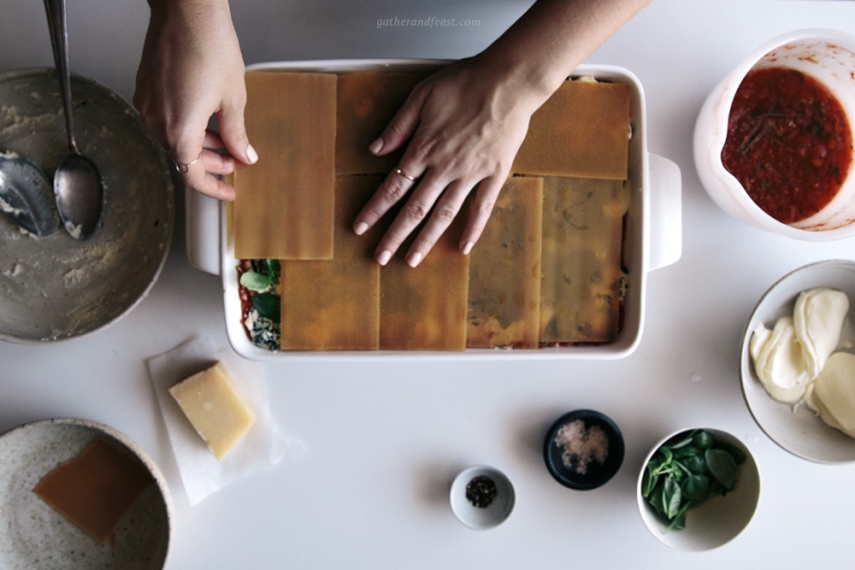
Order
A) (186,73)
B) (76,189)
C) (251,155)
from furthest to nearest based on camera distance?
1. (76,189)
2. (251,155)
3. (186,73)

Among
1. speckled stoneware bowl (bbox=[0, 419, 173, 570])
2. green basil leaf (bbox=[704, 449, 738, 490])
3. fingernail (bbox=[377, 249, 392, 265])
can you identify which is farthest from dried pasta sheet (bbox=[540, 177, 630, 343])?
speckled stoneware bowl (bbox=[0, 419, 173, 570])

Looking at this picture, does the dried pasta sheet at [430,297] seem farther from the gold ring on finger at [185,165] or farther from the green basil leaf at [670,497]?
the green basil leaf at [670,497]

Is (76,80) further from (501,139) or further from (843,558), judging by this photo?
(843,558)

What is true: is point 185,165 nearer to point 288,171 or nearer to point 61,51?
point 288,171

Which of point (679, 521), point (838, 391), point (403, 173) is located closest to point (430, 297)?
point (403, 173)

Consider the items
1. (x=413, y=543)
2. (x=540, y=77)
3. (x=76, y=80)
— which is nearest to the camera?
(x=540, y=77)

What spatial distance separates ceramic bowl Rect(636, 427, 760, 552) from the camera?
1106 mm

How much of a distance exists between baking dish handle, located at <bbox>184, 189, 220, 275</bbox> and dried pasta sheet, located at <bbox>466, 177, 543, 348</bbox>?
0.40 meters

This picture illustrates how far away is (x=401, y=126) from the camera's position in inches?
37.0

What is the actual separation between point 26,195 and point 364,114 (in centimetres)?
63

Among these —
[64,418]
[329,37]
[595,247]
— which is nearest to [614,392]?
[595,247]

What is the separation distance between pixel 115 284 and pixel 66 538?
0.49m

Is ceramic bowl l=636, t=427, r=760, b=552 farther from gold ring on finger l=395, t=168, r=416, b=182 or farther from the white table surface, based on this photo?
gold ring on finger l=395, t=168, r=416, b=182

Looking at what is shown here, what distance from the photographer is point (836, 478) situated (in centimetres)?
120
